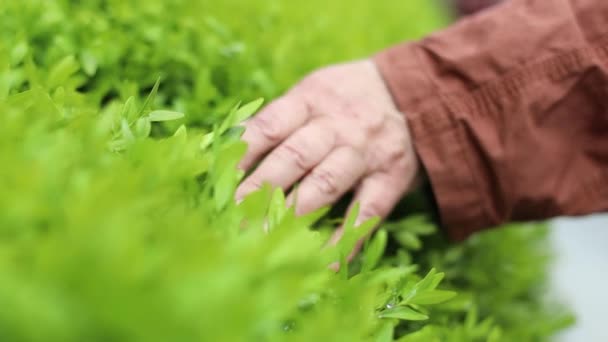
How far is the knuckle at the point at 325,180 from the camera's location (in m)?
1.10

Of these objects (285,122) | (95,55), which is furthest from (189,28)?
(285,122)

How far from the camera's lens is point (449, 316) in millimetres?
1319

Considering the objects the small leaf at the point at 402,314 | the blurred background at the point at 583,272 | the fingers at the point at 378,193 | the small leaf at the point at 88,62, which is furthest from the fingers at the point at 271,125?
the blurred background at the point at 583,272

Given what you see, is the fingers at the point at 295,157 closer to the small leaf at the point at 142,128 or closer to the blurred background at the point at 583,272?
the small leaf at the point at 142,128

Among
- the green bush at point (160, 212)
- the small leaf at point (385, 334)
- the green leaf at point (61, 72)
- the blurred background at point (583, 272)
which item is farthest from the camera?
the blurred background at point (583, 272)

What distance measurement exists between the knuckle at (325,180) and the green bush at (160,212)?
0.06 metres

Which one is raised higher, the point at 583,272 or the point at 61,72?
the point at 61,72

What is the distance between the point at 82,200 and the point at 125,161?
0.15 metres

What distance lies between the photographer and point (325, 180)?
3.63 feet

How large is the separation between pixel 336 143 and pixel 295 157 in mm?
109

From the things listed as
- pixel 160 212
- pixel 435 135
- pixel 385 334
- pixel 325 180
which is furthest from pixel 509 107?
pixel 160 212

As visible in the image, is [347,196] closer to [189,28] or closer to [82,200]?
[189,28]

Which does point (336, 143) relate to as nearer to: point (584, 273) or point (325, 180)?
point (325, 180)

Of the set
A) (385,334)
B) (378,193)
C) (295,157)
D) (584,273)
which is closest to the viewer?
(385,334)
